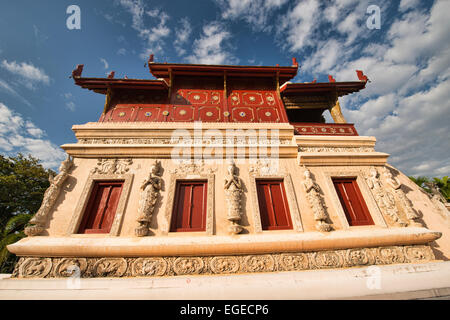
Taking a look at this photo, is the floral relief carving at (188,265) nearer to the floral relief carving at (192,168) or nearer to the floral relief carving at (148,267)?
the floral relief carving at (148,267)

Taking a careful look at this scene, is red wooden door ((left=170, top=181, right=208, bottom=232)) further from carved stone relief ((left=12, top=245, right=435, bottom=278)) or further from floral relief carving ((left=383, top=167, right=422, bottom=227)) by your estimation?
floral relief carving ((left=383, top=167, right=422, bottom=227))

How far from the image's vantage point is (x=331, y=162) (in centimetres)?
561

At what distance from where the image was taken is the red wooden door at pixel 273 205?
4555 millimetres

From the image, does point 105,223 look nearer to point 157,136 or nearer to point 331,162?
point 157,136

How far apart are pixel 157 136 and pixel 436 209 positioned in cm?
936

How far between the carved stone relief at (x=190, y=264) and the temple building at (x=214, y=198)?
Answer: 0.02m

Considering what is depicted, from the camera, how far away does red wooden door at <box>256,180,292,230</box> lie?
4.55m

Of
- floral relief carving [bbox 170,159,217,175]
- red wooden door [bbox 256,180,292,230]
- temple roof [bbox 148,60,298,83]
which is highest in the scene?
temple roof [bbox 148,60,298,83]

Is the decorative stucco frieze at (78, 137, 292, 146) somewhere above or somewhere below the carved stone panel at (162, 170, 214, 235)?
above

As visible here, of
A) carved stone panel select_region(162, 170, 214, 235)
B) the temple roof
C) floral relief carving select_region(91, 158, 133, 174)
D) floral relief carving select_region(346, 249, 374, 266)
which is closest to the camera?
floral relief carving select_region(346, 249, 374, 266)

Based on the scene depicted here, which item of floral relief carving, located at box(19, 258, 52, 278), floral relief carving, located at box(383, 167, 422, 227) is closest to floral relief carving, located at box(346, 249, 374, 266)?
floral relief carving, located at box(383, 167, 422, 227)

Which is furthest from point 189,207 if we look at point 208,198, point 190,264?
point 190,264

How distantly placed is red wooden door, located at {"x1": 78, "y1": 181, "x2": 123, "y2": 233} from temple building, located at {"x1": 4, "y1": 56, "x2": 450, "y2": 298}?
3 centimetres

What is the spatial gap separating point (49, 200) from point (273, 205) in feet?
20.3
